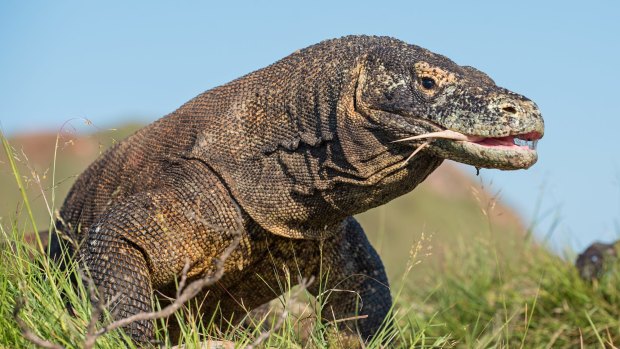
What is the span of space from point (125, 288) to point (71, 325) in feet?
2.52

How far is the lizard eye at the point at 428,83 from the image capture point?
16.7ft

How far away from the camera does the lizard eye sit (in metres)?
5.09

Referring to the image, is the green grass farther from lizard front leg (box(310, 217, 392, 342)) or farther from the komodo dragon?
the komodo dragon

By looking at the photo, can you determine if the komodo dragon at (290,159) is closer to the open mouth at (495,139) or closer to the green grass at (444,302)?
the open mouth at (495,139)

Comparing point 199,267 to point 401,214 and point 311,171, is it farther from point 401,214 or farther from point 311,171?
point 401,214

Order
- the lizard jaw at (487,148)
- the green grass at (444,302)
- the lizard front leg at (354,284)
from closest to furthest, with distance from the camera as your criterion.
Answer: the green grass at (444,302) → the lizard jaw at (487,148) → the lizard front leg at (354,284)

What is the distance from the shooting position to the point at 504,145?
4.86 metres

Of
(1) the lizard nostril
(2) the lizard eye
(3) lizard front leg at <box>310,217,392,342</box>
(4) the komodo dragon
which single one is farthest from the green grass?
(2) the lizard eye

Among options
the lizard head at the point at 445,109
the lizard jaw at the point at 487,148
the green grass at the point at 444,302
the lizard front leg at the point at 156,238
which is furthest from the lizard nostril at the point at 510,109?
the lizard front leg at the point at 156,238

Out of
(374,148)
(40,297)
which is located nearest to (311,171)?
(374,148)

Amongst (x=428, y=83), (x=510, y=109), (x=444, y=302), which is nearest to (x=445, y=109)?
(x=428, y=83)

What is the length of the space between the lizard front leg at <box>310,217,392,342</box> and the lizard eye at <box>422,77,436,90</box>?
1240 millimetres

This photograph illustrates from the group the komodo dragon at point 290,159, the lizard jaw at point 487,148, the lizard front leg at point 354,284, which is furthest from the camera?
the lizard front leg at point 354,284

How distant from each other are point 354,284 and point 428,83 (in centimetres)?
153
